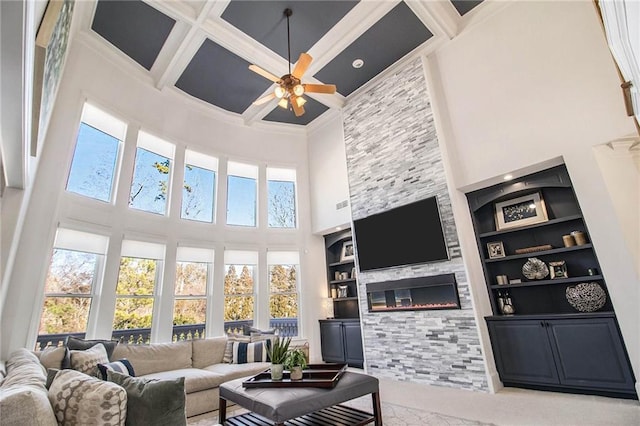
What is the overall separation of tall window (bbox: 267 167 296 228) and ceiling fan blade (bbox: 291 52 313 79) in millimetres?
3732

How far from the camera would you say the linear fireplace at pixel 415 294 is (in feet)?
16.2

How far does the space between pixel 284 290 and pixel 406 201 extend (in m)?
3.49

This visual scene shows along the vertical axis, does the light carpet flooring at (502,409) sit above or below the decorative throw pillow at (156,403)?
below

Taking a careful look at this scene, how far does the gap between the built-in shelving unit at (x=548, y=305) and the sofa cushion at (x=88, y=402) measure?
15.6ft

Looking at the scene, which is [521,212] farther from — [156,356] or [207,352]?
[156,356]

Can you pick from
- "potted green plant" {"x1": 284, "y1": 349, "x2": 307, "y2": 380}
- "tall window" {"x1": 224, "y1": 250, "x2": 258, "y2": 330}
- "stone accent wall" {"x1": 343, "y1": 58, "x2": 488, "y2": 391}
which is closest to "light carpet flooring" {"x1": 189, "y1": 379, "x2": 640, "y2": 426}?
"stone accent wall" {"x1": 343, "y1": 58, "x2": 488, "y2": 391}

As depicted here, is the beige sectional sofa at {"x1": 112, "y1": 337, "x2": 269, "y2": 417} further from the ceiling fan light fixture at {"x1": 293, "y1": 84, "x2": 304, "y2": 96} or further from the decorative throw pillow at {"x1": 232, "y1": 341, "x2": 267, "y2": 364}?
the ceiling fan light fixture at {"x1": 293, "y1": 84, "x2": 304, "y2": 96}

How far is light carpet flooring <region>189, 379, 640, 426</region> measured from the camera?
3.12 m

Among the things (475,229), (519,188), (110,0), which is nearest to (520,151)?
(519,188)

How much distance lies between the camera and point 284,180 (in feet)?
26.3

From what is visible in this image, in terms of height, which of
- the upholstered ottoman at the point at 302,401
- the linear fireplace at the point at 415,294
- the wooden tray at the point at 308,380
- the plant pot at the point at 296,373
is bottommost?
the upholstered ottoman at the point at 302,401

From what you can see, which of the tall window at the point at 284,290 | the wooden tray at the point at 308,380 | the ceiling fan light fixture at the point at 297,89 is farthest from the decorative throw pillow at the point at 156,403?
the tall window at the point at 284,290

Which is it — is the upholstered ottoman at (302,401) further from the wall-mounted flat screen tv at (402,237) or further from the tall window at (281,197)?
the tall window at (281,197)

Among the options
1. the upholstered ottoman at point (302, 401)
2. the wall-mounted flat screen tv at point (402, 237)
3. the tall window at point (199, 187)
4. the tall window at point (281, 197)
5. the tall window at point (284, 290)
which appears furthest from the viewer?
the tall window at point (281, 197)
